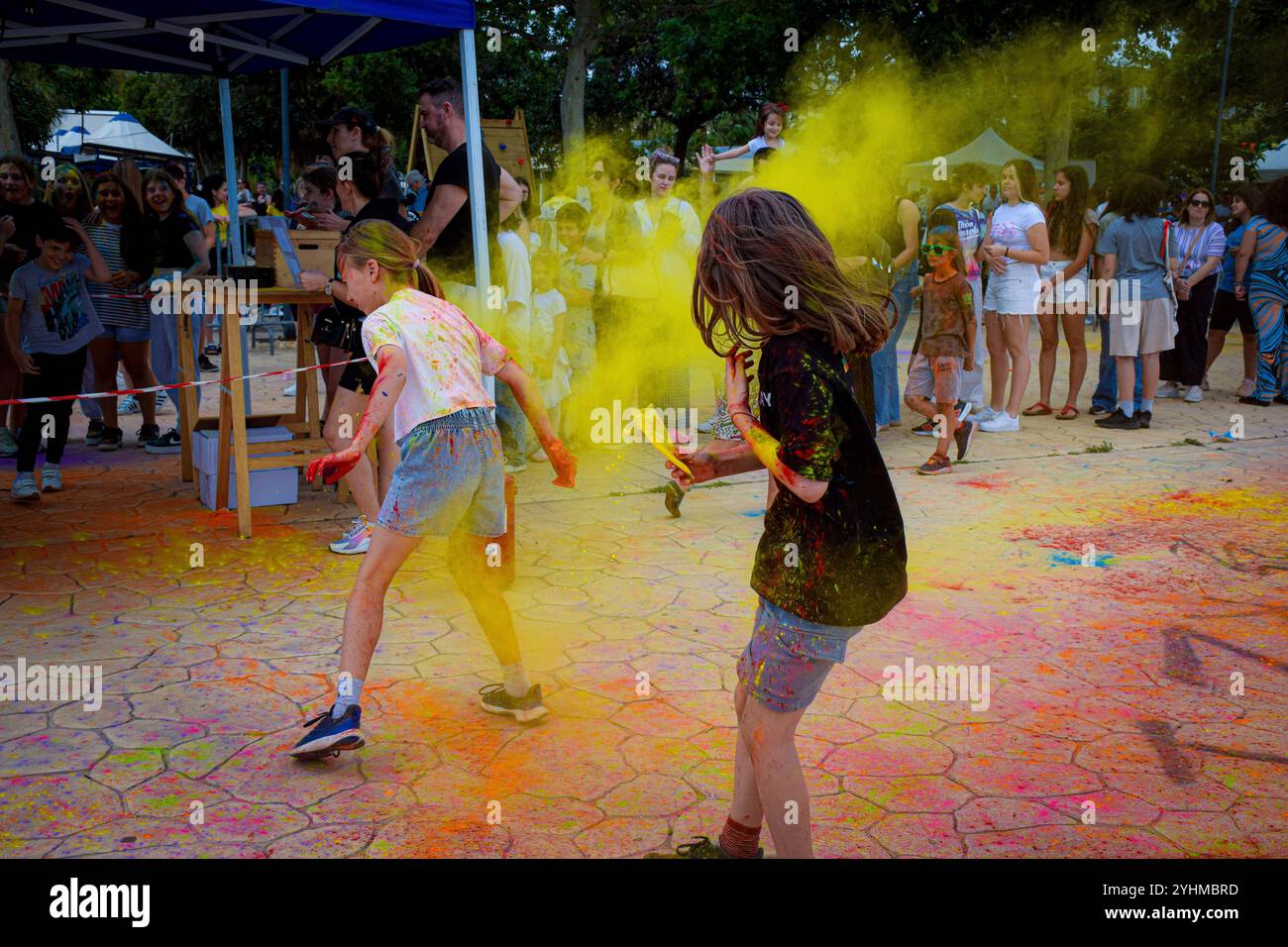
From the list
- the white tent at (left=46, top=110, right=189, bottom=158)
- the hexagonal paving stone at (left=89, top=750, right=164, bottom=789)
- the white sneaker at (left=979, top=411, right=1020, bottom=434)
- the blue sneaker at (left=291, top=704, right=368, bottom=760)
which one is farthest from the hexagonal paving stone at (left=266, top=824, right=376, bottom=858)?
the white tent at (left=46, top=110, right=189, bottom=158)

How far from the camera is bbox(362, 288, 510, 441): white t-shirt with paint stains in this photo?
3729 mm

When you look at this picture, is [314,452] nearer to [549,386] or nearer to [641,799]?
[549,386]

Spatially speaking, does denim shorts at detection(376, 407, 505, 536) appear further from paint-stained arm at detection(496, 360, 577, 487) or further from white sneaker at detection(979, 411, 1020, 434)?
white sneaker at detection(979, 411, 1020, 434)

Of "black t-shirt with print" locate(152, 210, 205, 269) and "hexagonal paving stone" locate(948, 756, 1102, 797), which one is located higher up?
"black t-shirt with print" locate(152, 210, 205, 269)

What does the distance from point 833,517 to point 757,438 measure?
0.24 meters

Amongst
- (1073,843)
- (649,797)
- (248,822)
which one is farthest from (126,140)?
(1073,843)

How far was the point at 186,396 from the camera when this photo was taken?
7422mm

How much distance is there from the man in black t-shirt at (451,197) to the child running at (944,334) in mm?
3301

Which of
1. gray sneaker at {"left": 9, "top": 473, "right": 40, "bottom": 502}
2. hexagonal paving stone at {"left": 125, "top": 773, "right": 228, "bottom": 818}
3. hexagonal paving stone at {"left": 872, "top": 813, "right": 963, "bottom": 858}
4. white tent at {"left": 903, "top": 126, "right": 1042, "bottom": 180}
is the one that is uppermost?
white tent at {"left": 903, "top": 126, "right": 1042, "bottom": 180}

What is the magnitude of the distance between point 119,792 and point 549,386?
197 inches

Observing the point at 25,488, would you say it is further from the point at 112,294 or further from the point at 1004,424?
the point at 1004,424

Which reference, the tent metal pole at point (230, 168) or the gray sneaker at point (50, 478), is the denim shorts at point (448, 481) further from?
the tent metal pole at point (230, 168)

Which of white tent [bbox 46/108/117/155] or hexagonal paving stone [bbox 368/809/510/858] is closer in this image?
hexagonal paving stone [bbox 368/809/510/858]

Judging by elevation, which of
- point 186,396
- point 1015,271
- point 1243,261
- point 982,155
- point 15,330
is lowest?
point 186,396
